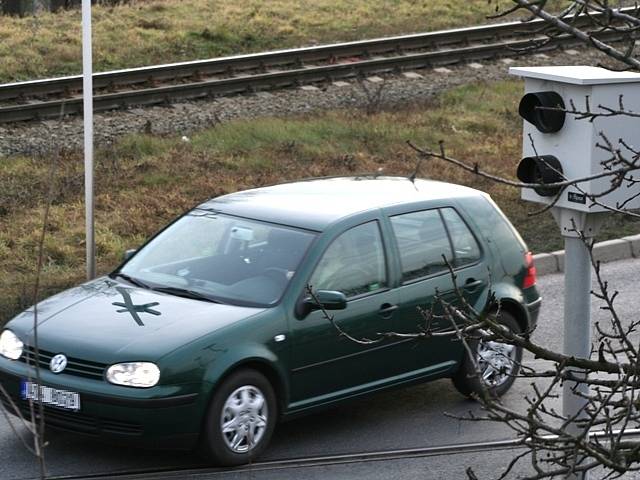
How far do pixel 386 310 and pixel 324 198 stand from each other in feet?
3.09

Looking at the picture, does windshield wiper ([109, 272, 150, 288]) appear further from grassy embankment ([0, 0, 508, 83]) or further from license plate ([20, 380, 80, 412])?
grassy embankment ([0, 0, 508, 83])

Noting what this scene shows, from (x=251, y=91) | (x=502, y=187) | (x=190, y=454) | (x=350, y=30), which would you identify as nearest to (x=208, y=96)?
(x=251, y=91)

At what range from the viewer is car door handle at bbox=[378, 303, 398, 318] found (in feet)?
28.1

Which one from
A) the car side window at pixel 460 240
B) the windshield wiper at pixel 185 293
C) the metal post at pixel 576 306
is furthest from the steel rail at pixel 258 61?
the metal post at pixel 576 306

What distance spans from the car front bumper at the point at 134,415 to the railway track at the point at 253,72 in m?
9.29

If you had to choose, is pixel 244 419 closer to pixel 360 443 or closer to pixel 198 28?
pixel 360 443

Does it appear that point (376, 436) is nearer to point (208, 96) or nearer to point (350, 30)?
point (208, 96)

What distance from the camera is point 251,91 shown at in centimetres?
1950

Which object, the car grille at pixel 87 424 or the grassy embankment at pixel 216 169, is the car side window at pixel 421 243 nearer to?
the car grille at pixel 87 424

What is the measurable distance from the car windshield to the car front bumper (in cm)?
87

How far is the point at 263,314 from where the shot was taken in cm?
802

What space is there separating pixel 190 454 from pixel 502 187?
28.6 ft

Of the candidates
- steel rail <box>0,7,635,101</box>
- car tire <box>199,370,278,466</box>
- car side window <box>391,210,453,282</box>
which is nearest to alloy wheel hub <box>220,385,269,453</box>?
car tire <box>199,370,278,466</box>

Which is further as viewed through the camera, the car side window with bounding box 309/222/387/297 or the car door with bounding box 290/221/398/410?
the car side window with bounding box 309/222/387/297
